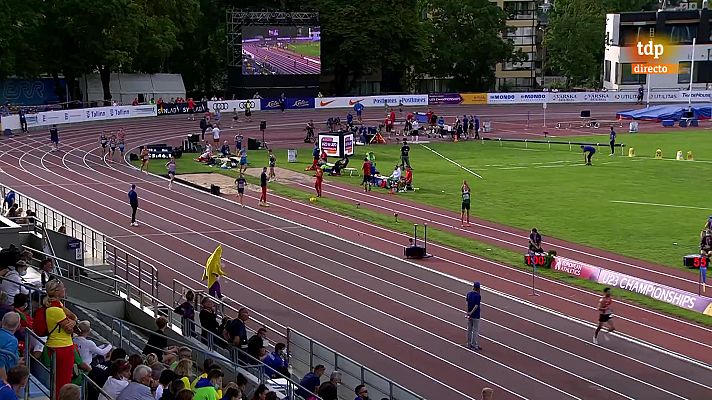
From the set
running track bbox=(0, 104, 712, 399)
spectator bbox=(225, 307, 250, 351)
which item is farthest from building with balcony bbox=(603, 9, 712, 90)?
spectator bbox=(225, 307, 250, 351)

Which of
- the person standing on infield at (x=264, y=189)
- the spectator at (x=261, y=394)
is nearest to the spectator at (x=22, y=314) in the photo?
the spectator at (x=261, y=394)

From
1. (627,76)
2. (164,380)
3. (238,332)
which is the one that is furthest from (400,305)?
(627,76)

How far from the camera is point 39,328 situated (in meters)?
13.4

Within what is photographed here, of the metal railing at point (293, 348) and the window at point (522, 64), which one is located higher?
the window at point (522, 64)

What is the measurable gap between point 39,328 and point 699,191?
3559cm

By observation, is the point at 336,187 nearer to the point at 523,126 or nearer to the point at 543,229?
the point at 543,229

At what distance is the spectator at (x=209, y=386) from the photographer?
1185 centimetres

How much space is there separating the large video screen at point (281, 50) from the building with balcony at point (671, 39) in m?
27.7

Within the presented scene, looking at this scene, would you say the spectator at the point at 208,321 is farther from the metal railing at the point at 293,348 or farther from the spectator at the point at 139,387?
the spectator at the point at 139,387

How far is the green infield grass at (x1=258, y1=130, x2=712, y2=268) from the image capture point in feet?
114

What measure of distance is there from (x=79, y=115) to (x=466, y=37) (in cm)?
4393

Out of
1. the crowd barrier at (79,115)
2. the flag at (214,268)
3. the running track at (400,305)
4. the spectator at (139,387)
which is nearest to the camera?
the spectator at (139,387)

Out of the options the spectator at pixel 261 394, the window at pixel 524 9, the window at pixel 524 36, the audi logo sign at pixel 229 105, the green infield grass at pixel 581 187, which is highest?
the window at pixel 524 9

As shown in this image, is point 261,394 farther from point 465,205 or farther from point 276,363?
point 465,205
